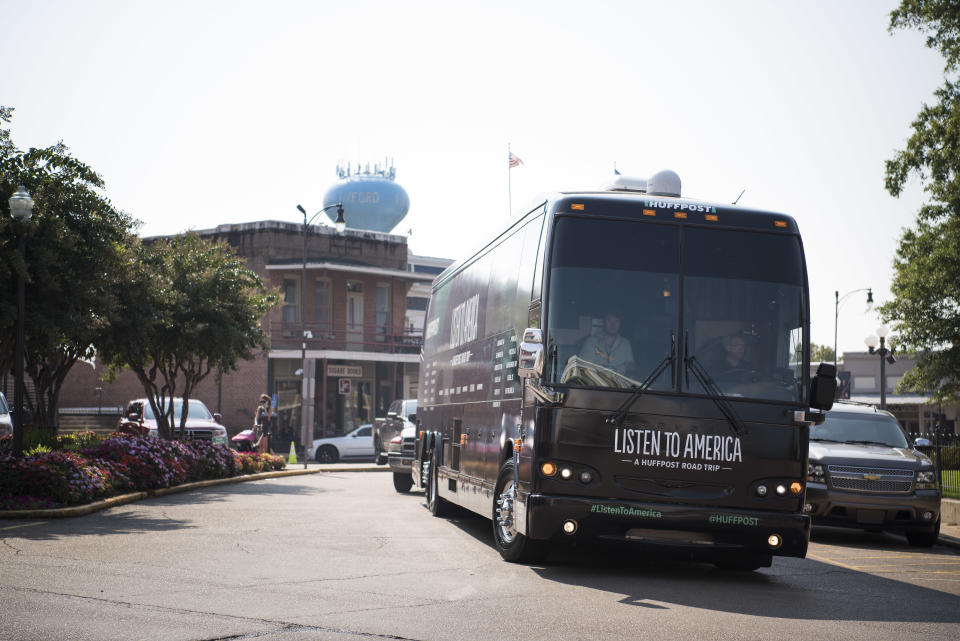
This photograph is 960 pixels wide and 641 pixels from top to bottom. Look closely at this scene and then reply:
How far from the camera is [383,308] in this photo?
181 ft

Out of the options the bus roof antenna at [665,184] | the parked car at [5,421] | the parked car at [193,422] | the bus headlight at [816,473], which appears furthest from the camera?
the parked car at [193,422]

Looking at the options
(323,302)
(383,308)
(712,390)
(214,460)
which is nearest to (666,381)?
(712,390)

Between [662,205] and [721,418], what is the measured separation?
6.87 ft

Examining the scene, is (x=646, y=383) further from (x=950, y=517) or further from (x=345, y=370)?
(x=345, y=370)

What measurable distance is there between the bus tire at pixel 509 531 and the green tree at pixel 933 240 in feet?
46.4

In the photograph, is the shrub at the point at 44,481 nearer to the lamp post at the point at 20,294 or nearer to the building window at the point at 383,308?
the lamp post at the point at 20,294

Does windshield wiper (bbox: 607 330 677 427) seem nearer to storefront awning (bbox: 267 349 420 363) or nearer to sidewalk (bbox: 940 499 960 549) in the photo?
sidewalk (bbox: 940 499 960 549)

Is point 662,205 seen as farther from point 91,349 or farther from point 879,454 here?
point 91,349

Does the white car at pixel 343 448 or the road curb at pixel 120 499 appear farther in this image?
the white car at pixel 343 448

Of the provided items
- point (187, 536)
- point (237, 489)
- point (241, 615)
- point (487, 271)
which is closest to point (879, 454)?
point (487, 271)

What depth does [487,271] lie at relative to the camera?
13.6 meters

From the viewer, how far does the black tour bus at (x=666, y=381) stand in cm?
981

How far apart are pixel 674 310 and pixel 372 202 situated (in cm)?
6630

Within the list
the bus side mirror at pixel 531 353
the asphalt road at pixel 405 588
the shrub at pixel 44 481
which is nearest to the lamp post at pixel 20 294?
the shrub at pixel 44 481
